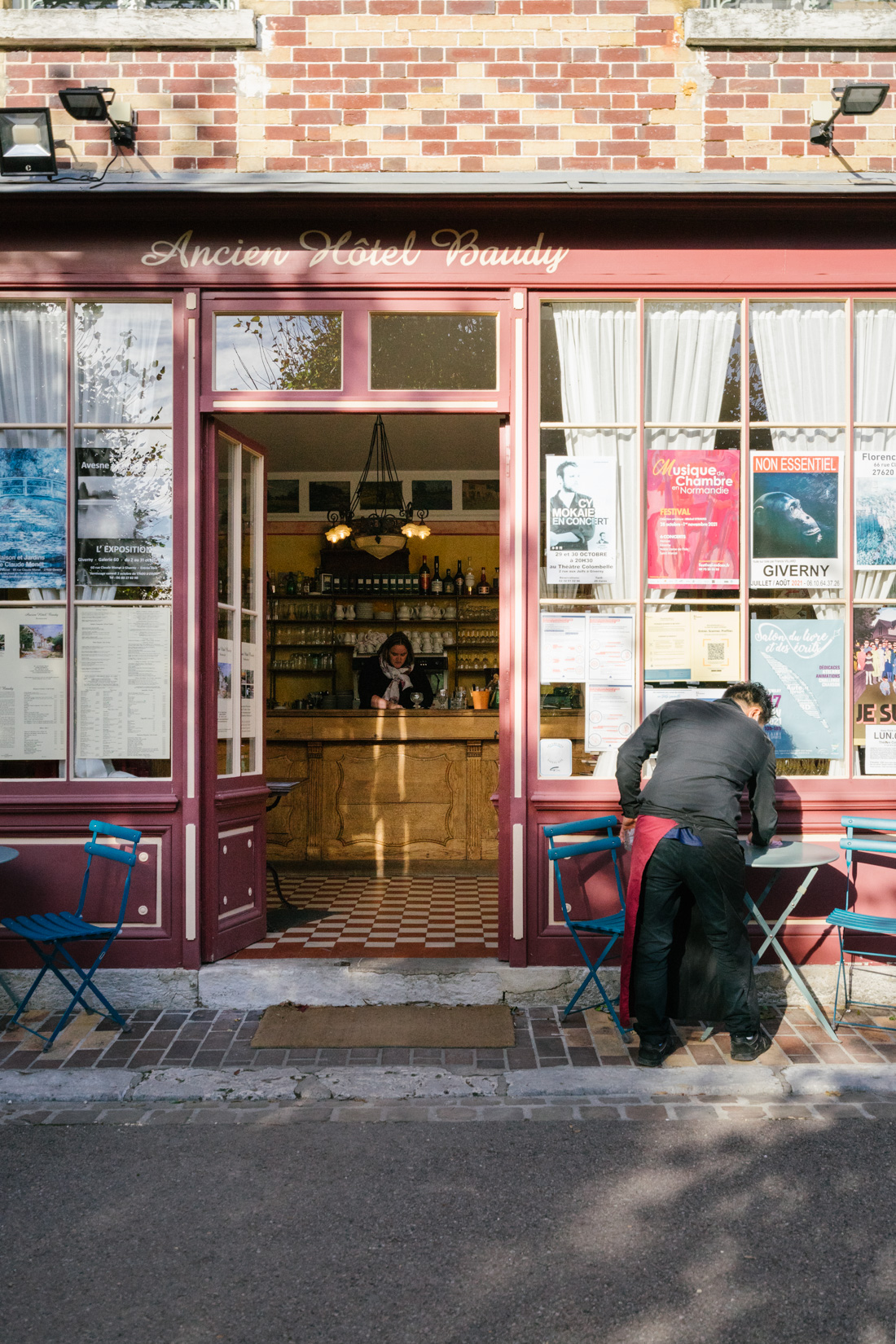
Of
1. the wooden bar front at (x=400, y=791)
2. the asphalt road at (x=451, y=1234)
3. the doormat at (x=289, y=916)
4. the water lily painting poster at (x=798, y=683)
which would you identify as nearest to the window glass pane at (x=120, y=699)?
the doormat at (x=289, y=916)

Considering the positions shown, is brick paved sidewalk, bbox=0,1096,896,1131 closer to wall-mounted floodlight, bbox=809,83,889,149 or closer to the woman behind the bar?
wall-mounted floodlight, bbox=809,83,889,149

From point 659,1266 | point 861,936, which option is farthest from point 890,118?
point 659,1266

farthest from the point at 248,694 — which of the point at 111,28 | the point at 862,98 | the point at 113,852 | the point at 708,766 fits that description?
the point at 862,98

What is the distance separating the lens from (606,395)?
576 centimetres

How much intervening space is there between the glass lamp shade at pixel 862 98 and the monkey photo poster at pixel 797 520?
173cm

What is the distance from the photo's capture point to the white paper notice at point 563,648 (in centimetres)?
570

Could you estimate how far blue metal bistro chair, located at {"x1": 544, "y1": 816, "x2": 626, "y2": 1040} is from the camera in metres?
5.10

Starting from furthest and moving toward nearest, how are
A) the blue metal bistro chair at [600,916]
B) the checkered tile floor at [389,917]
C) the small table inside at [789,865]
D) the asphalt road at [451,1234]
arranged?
the checkered tile floor at [389,917] → the blue metal bistro chair at [600,916] → the small table inside at [789,865] → the asphalt road at [451,1234]

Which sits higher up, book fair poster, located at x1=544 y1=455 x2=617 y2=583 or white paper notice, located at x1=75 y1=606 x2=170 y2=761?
book fair poster, located at x1=544 y1=455 x2=617 y2=583

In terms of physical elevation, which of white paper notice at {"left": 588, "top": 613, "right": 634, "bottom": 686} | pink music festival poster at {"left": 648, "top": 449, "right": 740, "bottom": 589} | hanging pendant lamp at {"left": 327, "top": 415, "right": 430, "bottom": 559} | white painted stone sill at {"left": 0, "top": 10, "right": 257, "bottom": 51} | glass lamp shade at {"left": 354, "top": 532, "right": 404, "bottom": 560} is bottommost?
white paper notice at {"left": 588, "top": 613, "right": 634, "bottom": 686}

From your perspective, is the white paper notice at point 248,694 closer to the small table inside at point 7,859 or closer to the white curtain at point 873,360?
the small table inside at point 7,859

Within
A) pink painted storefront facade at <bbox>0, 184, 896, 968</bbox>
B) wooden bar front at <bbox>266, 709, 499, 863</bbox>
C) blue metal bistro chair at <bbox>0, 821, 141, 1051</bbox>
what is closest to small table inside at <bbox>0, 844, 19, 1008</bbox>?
blue metal bistro chair at <bbox>0, 821, 141, 1051</bbox>

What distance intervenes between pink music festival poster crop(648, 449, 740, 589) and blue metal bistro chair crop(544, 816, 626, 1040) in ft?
4.46

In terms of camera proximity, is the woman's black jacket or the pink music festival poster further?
the woman's black jacket
